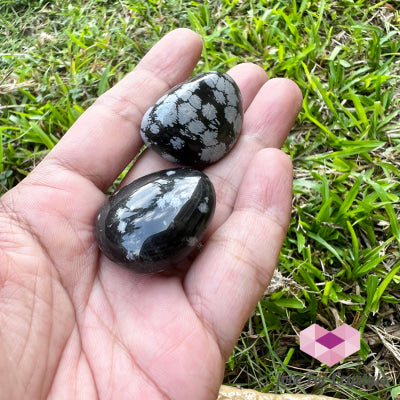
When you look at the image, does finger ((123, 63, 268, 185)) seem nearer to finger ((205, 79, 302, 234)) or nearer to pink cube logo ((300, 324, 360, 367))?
finger ((205, 79, 302, 234))

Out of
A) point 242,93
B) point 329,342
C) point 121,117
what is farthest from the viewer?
point 242,93

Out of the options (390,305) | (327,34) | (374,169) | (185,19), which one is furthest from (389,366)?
(185,19)

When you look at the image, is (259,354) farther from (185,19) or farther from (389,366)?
(185,19)

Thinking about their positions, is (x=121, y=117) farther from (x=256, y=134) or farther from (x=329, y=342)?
(x=329, y=342)

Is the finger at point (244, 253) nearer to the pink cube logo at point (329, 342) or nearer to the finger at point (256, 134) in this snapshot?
the finger at point (256, 134)

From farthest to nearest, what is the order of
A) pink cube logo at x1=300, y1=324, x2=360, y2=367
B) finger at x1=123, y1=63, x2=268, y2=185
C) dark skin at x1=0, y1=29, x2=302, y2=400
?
finger at x1=123, y1=63, x2=268, y2=185, pink cube logo at x1=300, y1=324, x2=360, y2=367, dark skin at x1=0, y1=29, x2=302, y2=400

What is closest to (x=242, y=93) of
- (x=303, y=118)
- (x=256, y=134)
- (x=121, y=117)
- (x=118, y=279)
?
(x=256, y=134)

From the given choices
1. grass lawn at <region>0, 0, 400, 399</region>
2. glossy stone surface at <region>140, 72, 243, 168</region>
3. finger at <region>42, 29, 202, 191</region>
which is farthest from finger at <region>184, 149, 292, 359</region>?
finger at <region>42, 29, 202, 191</region>
